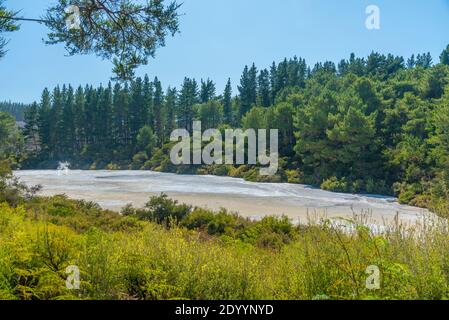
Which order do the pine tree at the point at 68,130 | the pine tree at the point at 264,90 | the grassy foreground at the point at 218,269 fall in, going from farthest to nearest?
the pine tree at the point at 68,130
the pine tree at the point at 264,90
the grassy foreground at the point at 218,269

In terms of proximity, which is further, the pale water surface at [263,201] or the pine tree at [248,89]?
the pine tree at [248,89]

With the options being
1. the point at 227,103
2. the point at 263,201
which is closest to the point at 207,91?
the point at 227,103

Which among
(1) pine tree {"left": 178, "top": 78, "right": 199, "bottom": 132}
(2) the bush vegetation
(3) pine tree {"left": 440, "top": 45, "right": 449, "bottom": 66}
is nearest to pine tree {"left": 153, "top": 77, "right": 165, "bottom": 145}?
(1) pine tree {"left": 178, "top": 78, "right": 199, "bottom": 132}

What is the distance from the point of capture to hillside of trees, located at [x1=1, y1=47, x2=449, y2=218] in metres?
25.7

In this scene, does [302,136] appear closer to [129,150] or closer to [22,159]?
[129,150]

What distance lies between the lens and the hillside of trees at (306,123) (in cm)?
2573

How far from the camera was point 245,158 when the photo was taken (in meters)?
38.6

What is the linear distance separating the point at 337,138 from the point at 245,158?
11924mm

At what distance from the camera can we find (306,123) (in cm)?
3278

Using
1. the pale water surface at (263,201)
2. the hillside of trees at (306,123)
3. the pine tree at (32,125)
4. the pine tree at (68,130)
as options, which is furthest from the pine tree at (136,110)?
the pale water surface at (263,201)

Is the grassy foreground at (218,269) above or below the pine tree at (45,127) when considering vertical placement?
below

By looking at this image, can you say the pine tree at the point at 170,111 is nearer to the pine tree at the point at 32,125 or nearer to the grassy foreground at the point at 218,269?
the pine tree at the point at 32,125

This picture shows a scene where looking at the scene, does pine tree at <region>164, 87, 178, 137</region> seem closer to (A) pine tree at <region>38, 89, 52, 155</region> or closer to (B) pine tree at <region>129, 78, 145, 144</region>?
(B) pine tree at <region>129, 78, 145, 144</region>
